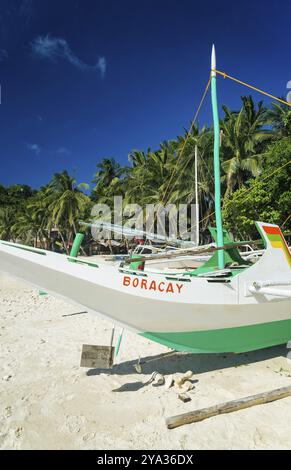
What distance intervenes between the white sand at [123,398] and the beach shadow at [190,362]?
18 millimetres

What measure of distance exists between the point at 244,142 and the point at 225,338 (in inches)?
859

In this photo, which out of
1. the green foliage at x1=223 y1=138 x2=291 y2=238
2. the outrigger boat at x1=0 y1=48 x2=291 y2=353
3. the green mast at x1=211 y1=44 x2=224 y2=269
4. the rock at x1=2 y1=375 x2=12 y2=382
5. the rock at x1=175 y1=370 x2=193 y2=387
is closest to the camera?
the outrigger boat at x1=0 y1=48 x2=291 y2=353

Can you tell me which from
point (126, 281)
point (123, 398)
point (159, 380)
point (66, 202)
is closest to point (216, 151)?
point (126, 281)

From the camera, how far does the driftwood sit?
389 cm

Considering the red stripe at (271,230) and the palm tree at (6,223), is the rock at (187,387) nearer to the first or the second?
the red stripe at (271,230)

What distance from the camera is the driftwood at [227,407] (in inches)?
153

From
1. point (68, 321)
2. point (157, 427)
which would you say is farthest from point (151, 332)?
point (68, 321)

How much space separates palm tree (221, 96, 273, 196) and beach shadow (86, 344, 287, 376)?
59.4ft

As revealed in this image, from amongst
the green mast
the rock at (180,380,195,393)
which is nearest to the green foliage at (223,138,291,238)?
the green mast

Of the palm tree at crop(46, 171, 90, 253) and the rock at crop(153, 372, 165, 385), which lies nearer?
the rock at crop(153, 372, 165, 385)

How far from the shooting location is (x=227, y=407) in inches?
163

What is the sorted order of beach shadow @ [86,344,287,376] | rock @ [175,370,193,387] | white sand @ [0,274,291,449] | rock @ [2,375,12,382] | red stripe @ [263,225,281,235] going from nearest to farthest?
1. white sand @ [0,274,291,449]
2. rock @ [175,370,193,387]
3. rock @ [2,375,12,382]
4. red stripe @ [263,225,281,235]
5. beach shadow @ [86,344,287,376]

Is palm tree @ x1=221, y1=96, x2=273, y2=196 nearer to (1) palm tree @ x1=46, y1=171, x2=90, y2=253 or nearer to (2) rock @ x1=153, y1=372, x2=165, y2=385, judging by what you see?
(1) palm tree @ x1=46, y1=171, x2=90, y2=253
